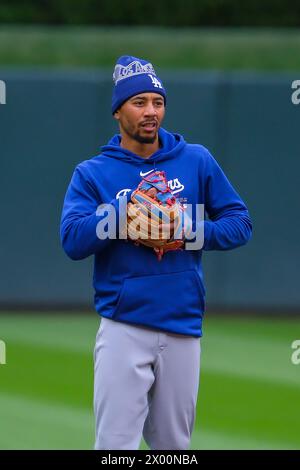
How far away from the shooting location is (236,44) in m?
14.2

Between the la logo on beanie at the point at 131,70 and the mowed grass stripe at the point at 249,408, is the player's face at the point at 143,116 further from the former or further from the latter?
the mowed grass stripe at the point at 249,408

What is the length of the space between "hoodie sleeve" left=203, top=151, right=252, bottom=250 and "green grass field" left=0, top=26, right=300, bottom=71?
30.3 ft

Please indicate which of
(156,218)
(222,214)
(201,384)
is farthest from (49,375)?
(156,218)

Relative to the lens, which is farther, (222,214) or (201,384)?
(201,384)

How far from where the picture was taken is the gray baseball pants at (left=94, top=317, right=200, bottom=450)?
4.25 metres

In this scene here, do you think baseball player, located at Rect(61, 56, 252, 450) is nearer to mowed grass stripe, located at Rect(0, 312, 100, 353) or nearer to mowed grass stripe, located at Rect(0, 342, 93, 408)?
mowed grass stripe, located at Rect(0, 342, 93, 408)

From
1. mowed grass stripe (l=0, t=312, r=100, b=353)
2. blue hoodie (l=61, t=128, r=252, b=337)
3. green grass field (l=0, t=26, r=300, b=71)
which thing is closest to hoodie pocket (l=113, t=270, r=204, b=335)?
blue hoodie (l=61, t=128, r=252, b=337)

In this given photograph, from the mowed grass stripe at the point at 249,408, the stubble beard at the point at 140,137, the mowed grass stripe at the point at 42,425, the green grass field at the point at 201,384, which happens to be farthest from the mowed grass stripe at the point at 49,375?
the stubble beard at the point at 140,137

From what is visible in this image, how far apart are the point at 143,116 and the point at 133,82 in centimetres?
16

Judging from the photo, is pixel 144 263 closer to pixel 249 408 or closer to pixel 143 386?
pixel 143 386

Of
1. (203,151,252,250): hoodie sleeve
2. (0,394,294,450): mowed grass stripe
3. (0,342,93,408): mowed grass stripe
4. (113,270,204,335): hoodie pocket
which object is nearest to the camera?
(113,270,204,335): hoodie pocket

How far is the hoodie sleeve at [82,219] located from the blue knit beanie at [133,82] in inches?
12.7

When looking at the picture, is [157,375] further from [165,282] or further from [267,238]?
[267,238]

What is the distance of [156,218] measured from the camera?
13.6ft
